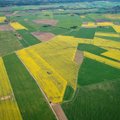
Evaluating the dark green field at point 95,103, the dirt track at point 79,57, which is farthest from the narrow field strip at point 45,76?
the dirt track at point 79,57

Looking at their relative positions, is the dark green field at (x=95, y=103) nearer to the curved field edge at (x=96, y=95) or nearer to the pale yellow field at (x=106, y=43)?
the curved field edge at (x=96, y=95)

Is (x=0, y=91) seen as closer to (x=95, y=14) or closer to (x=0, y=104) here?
(x=0, y=104)

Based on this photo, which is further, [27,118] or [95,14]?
[95,14]

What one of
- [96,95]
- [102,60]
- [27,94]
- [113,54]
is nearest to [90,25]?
[113,54]

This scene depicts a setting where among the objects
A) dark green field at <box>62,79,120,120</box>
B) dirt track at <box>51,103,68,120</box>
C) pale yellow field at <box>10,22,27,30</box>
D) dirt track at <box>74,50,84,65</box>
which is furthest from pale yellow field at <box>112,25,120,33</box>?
dirt track at <box>51,103,68,120</box>

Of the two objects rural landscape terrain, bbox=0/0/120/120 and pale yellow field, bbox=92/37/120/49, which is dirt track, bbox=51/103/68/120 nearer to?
rural landscape terrain, bbox=0/0/120/120

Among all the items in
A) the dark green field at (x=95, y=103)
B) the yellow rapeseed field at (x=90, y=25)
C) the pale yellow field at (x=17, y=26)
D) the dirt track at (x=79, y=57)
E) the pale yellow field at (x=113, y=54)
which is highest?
the dark green field at (x=95, y=103)

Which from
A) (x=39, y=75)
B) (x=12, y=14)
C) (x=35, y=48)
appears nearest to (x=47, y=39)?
(x=35, y=48)
